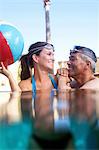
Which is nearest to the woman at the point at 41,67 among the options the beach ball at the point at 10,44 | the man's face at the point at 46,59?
the man's face at the point at 46,59

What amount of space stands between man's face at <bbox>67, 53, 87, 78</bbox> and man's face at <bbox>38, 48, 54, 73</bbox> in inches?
7.5

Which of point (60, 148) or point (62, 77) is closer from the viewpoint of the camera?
point (60, 148)

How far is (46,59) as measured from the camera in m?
2.59

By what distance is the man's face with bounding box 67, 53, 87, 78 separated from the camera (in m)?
2.45

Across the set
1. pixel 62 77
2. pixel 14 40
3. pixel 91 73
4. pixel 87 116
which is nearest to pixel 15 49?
pixel 14 40

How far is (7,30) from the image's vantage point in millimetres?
2676

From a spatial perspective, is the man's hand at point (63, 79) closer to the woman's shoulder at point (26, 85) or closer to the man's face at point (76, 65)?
the man's face at point (76, 65)

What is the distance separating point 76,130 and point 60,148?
0.21 feet

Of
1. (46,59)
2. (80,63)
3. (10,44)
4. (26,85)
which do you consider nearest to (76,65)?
(80,63)

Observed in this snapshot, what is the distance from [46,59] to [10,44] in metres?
0.37

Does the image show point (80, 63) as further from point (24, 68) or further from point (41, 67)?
point (24, 68)

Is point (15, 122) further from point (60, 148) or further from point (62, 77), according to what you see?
point (62, 77)

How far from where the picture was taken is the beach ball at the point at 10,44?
2.54 metres

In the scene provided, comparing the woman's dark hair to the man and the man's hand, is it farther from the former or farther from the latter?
the man
